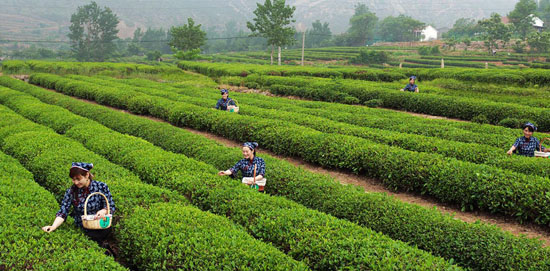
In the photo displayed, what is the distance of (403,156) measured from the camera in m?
9.56

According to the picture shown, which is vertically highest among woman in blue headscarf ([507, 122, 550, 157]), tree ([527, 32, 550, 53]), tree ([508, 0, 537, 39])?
tree ([508, 0, 537, 39])

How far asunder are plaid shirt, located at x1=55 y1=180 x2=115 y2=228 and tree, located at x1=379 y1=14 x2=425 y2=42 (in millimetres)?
112485

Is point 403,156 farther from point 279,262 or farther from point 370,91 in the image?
point 370,91

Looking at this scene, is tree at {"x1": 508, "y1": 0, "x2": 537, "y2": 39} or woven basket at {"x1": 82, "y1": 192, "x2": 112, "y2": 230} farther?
tree at {"x1": 508, "y1": 0, "x2": 537, "y2": 39}

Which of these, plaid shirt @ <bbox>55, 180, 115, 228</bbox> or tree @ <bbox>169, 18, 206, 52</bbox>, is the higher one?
tree @ <bbox>169, 18, 206, 52</bbox>

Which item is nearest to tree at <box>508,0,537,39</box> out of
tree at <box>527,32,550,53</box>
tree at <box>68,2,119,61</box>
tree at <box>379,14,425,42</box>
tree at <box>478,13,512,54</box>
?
tree at <box>478,13,512,54</box>

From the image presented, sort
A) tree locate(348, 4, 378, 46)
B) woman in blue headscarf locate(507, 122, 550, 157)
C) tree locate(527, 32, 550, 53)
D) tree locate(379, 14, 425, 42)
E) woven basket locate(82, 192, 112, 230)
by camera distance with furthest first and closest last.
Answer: tree locate(379, 14, 425, 42) → tree locate(348, 4, 378, 46) → tree locate(527, 32, 550, 53) → woman in blue headscarf locate(507, 122, 550, 157) → woven basket locate(82, 192, 112, 230)

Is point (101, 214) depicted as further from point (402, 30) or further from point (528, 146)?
point (402, 30)

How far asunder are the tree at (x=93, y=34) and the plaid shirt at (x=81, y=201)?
89.7 m

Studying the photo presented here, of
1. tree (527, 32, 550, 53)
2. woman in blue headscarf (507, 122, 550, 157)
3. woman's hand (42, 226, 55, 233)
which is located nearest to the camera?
woman's hand (42, 226, 55, 233)

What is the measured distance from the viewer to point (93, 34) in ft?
298

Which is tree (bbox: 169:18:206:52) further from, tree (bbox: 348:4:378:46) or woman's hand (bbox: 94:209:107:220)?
woman's hand (bbox: 94:209:107:220)

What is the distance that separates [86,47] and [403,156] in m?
92.5

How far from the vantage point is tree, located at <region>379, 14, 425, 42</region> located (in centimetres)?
10631
